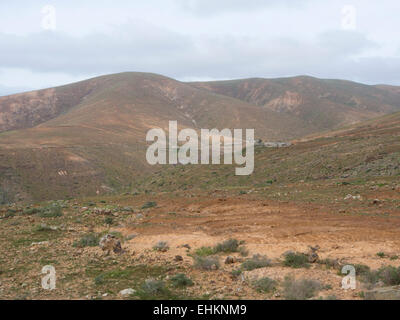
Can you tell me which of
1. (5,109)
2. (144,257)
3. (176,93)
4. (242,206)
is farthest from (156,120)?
(144,257)

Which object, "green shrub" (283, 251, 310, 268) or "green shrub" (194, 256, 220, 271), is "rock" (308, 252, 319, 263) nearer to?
"green shrub" (283, 251, 310, 268)

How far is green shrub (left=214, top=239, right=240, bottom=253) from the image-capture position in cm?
940

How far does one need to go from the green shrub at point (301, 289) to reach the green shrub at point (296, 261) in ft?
4.01

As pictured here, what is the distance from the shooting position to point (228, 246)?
944cm

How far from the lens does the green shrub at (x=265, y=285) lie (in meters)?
6.67

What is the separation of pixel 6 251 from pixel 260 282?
764cm

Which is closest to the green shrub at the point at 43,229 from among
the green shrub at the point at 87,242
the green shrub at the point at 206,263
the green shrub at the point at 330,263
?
the green shrub at the point at 87,242

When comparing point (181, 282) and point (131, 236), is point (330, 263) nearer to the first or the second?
point (181, 282)

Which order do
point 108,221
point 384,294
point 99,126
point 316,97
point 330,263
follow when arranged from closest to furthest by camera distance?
1. point 384,294
2. point 330,263
3. point 108,221
4. point 99,126
5. point 316,97

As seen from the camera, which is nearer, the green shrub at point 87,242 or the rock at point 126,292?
the rock at point 126,292

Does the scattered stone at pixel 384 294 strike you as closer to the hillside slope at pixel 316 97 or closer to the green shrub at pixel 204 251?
the green shrub at pixel 204 251

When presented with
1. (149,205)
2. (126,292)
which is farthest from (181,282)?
(149,205)
